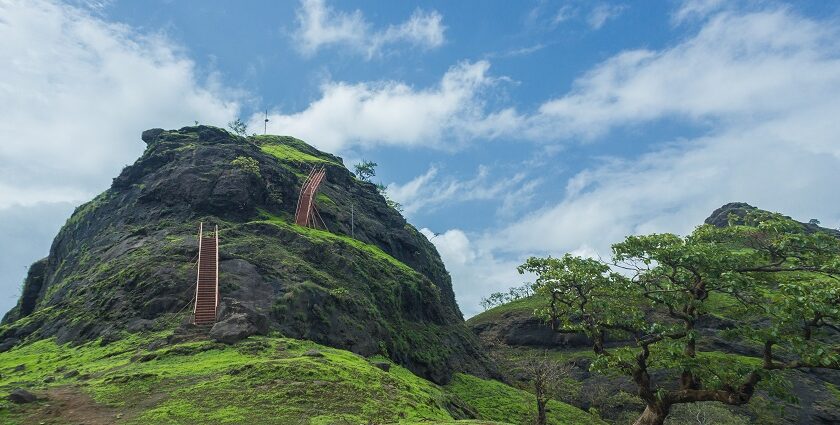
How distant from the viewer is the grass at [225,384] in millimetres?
20266

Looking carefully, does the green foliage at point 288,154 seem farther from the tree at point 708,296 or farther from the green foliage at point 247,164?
the tree at point 708,296

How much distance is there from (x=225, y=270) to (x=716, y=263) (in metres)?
34.4

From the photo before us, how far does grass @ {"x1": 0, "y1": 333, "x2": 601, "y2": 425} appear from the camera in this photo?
66.5ft

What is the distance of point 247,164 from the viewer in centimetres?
6106

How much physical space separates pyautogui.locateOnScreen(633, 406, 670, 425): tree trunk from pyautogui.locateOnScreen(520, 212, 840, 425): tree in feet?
0.11

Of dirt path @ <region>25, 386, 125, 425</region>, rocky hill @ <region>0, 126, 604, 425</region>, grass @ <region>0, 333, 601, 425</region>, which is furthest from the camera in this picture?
rocky hill @ <region>0, 126, 604, 425</region>

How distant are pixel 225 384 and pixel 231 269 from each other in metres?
19.0

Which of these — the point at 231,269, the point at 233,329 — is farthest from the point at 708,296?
the point at 231,269

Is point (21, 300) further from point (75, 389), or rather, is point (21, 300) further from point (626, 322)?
point (626, 322)

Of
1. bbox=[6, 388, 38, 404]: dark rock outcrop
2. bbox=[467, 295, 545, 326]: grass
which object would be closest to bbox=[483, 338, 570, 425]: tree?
bbox=[467, 295, 545, 326]: grass

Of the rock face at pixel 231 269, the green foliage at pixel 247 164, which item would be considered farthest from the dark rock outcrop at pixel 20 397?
the green foliage at pixel 247 164

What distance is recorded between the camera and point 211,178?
57.5 meters

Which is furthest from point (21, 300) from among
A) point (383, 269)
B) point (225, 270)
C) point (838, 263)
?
point (838, 263)

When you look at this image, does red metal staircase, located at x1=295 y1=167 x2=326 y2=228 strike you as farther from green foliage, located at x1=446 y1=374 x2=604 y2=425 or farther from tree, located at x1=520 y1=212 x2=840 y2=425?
tree, located at x1=520 y1=212 x2=840 y2=425
